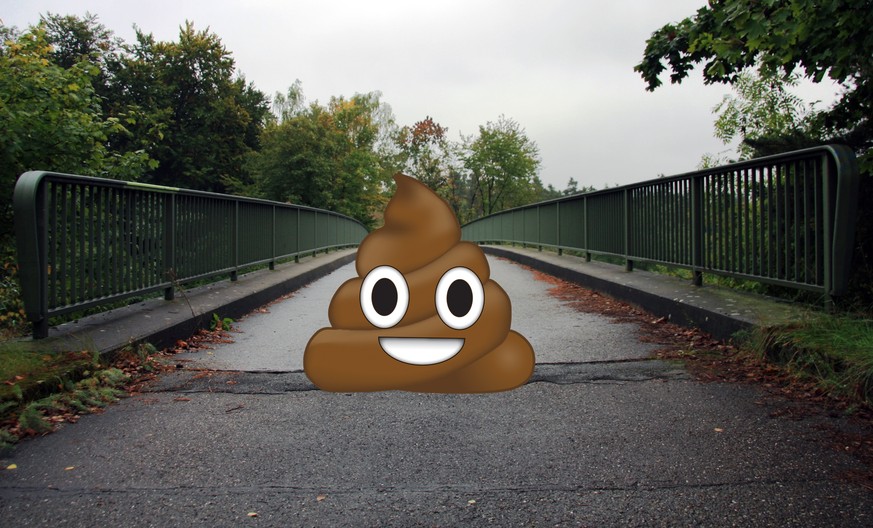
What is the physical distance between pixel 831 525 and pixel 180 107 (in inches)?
1687

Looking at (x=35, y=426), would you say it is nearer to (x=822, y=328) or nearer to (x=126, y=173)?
(x=822, y=328)

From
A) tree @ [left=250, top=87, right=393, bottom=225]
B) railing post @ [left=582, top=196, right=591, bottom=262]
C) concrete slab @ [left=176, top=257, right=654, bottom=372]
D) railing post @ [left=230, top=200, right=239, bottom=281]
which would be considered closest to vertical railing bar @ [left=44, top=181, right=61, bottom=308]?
concrete slab @ [left=176, top=257, right=654, bottom=372]

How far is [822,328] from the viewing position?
4.12m

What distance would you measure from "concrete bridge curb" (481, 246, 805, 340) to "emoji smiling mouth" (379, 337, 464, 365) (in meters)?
3.01

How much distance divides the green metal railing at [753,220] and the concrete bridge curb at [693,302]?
8.6 inches

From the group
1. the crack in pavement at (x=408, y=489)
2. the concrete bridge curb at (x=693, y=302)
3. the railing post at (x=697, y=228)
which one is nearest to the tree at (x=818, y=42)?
the railing post at (x=697, y=228)

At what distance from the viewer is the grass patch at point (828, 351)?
340 centimetres

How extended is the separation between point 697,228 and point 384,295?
5461 mm

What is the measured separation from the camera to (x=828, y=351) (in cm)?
371

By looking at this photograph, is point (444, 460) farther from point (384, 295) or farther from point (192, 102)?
point (192, 102)

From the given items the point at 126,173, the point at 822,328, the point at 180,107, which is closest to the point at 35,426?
the point at 822,328

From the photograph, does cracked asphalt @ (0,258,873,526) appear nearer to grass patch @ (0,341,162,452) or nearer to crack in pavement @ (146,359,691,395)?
crack in pavement @ (146,359,691,395)

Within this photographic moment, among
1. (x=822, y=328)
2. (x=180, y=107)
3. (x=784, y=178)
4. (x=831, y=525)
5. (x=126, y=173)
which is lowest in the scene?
(x=831, y=525)

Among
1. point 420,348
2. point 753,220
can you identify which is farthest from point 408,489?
point 753,220
